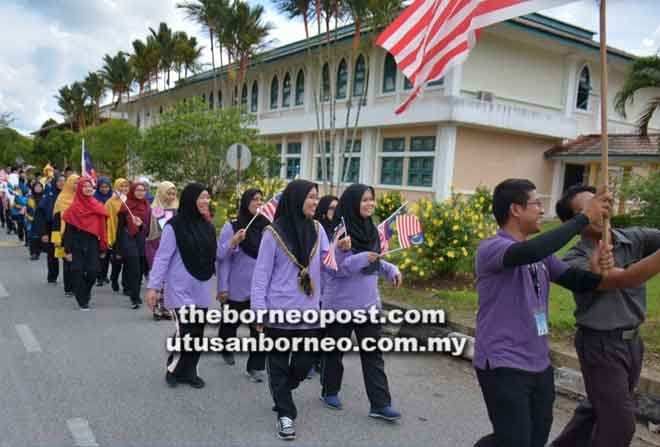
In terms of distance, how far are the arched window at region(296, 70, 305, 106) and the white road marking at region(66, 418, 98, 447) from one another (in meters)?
23.1

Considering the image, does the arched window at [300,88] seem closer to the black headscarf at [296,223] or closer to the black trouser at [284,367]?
the black headscarf at [296,223]

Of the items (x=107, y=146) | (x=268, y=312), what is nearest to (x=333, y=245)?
(x=268, y=312)

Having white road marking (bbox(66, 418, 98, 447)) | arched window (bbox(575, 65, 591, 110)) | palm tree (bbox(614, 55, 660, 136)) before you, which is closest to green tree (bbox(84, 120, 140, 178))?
arched window (bbox(575, 65, 591, 110))

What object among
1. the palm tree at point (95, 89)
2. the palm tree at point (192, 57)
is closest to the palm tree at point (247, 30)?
the palm tree at point (192, 57)

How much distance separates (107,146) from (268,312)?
1201 inches

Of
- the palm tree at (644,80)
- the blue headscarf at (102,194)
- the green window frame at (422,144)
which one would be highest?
the palm tree at (644,80)

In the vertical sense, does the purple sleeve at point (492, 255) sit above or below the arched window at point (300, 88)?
below

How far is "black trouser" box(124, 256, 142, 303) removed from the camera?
8273 mm

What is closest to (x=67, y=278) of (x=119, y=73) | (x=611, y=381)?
(x=611, y=381)

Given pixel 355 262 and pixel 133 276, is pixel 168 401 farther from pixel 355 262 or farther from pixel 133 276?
pixel 133 276

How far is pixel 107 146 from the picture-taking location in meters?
31.8

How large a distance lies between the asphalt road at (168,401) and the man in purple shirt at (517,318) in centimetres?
132

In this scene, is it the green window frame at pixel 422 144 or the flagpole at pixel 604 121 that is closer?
the flagpole at pixel 604 121

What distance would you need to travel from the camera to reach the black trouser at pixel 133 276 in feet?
27.1
